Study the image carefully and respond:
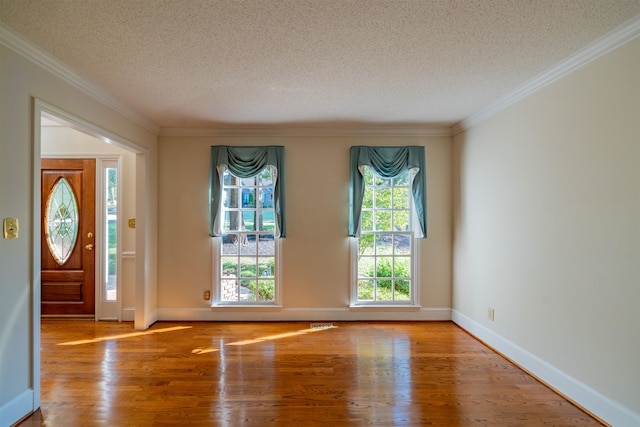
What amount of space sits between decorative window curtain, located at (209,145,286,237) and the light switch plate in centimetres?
211

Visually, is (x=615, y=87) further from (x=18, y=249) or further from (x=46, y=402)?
(x=46, y=402)

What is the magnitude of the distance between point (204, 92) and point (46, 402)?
272 centimetres

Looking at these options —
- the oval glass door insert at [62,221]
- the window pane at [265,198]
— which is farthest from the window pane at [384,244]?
the oval glass door insert at [62,221]

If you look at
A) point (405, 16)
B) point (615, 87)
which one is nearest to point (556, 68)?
point (615, 87)

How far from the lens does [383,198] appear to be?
4250 mm

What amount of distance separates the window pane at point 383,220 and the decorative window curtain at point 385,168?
→ 12.5 inches

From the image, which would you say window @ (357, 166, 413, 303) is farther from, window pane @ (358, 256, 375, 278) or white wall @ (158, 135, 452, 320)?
white wall @ (158, 135, 452, 320)

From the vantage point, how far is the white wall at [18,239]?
6.49 feet

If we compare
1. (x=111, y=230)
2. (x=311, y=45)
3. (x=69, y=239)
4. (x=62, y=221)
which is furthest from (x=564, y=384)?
(x=62, y=221)

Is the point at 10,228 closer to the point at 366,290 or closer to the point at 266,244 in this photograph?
the point at 266,244

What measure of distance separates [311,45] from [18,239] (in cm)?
230

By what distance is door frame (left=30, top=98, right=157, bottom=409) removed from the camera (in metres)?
2.21

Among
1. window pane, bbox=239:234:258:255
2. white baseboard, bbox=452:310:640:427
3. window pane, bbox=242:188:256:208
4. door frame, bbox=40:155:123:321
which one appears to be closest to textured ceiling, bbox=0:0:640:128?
window pane, bbox=242:188:256:208

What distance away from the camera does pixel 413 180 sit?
13.6ft
